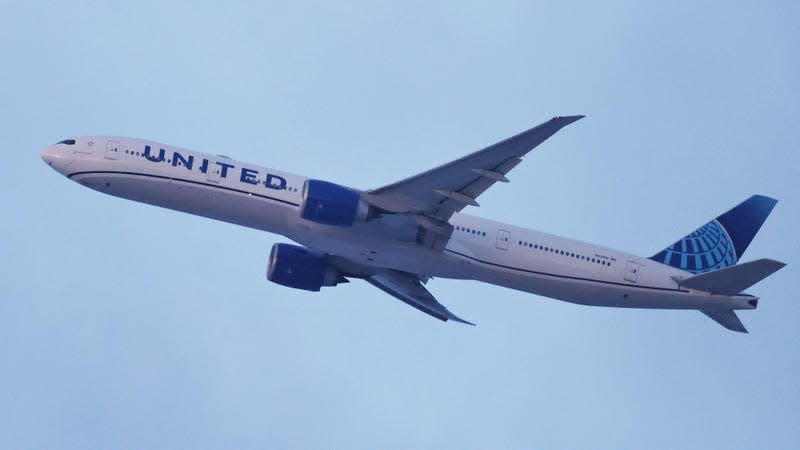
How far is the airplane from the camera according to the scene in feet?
120

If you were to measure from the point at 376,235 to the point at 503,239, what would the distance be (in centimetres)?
504

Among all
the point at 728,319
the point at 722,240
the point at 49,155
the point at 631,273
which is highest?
the point at 722,240

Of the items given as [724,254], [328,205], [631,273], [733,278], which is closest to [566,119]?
[328,205]

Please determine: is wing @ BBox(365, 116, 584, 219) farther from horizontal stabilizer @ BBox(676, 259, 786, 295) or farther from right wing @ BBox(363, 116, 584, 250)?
horizontal stabilizer @ BBox(676, 259, 786, 295)

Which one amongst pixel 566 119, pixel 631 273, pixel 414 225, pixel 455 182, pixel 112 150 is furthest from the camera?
pixel 631 273

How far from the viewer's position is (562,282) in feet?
130

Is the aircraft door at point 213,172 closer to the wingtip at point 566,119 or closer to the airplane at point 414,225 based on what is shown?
the airplane at point 414,225

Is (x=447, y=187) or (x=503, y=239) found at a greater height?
(x=447, y=187)

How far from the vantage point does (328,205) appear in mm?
36406

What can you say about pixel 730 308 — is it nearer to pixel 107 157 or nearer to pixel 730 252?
pixel 730 252

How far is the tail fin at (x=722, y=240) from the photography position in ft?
140

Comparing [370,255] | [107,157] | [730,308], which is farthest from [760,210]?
[107,157]

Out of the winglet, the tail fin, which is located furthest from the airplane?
the winglet

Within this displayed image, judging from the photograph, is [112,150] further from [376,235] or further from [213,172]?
[376,235]
